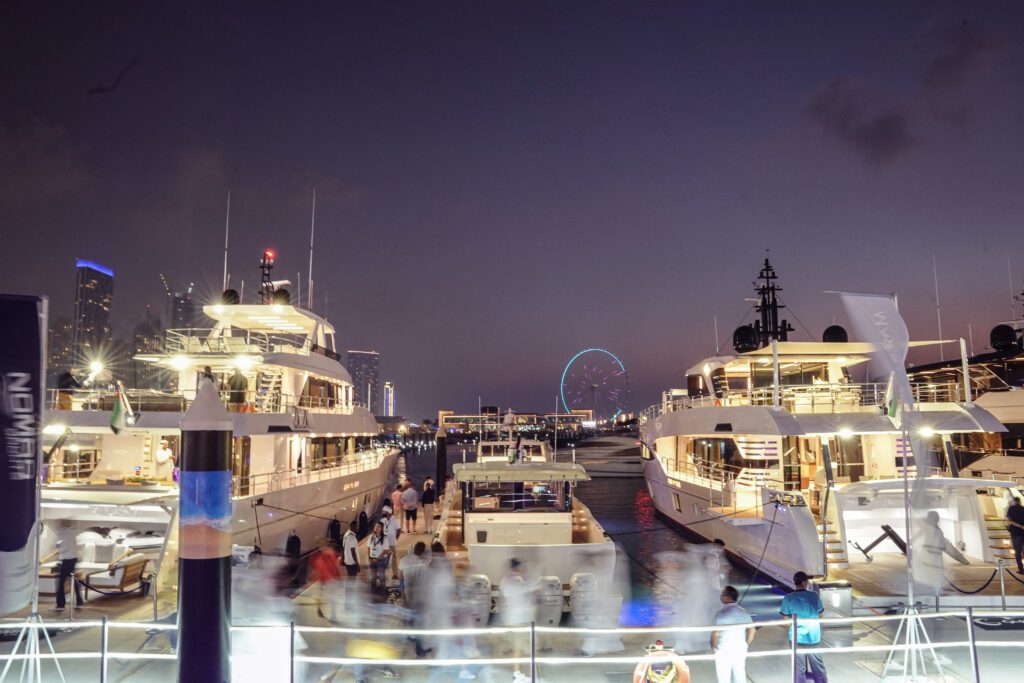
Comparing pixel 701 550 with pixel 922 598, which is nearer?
pixel 922 598

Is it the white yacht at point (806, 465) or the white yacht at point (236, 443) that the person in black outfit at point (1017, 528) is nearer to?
the white yacht at point (806, 465)

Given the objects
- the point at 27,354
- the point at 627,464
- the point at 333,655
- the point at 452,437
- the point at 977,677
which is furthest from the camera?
the point at 452,437

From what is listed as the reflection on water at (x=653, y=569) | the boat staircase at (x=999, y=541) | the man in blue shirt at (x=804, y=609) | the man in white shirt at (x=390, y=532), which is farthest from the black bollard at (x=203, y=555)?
the boat staircase at (x=999, y=541)

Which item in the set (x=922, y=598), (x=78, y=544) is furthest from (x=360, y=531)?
(x=922, y=598)

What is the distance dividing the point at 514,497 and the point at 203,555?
7767 mm

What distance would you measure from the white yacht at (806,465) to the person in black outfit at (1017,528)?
552 millimetres

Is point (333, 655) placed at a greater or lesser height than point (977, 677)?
lesser

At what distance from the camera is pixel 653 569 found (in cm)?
1847

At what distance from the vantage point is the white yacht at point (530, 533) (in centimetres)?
1175

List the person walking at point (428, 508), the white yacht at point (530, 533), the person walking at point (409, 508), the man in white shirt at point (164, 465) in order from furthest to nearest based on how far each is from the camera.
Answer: the person walking at point (428, 508), the person walking at point (409, 508), the man in white shirt at point (164, 465), the white yacht at point (530, 533)

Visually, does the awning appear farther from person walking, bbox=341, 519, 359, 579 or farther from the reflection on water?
the reflection on water

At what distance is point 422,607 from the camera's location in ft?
29.8

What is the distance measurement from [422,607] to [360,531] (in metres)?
13.9

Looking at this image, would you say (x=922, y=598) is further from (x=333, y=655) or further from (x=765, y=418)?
(x=333, y=655)
